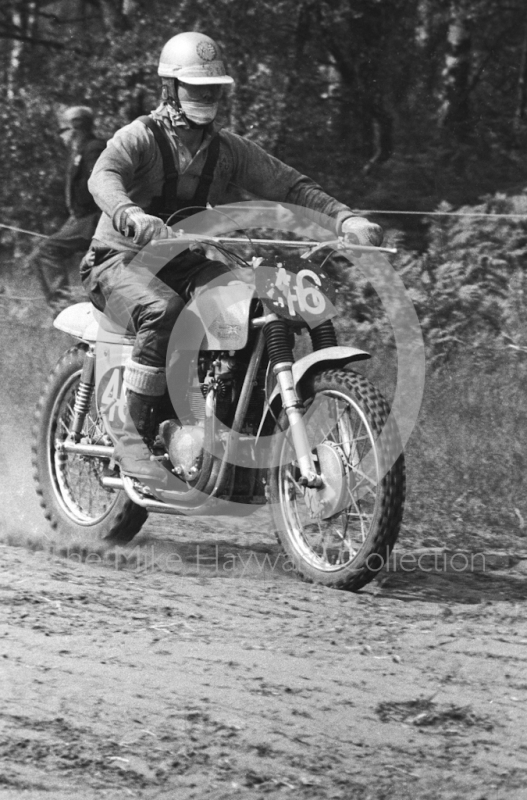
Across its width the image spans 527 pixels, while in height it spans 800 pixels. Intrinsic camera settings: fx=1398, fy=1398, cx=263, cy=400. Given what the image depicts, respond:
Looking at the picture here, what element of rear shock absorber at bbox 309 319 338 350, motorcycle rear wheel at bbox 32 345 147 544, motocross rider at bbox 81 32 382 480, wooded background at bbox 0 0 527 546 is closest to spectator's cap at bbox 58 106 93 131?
wooded background at bbox 0 0 527 546

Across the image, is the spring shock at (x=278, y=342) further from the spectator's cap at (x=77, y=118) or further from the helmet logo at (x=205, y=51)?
the spectator's cap at (x=77, y=118)

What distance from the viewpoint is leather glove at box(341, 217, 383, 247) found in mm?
6141

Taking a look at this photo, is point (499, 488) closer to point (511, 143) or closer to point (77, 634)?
point (77, 634)

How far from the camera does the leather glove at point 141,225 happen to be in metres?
5.67

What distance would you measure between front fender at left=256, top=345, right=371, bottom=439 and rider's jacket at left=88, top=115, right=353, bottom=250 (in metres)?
0.76

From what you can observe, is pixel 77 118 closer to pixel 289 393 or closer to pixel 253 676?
pixel 289 393

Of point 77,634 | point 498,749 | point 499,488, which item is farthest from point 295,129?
point 498,749

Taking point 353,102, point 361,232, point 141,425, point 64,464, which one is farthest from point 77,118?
point 361,232

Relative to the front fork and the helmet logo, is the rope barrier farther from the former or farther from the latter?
the front fork

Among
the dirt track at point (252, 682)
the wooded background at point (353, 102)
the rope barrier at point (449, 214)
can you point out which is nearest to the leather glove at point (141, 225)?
the dirt track at point (252, 682)

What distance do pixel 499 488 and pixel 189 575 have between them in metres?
2.31

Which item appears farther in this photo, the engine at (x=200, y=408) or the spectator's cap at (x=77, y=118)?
the spectator's cap at (x=77, y=118)

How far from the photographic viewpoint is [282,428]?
5988mm

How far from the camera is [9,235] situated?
40.3 ft
